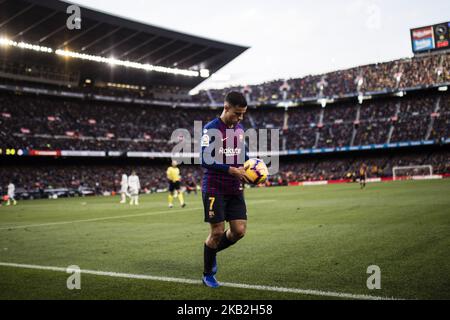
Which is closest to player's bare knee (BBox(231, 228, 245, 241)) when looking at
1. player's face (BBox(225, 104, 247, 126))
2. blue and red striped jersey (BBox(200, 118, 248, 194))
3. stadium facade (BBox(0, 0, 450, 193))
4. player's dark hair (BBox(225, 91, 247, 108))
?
blue and red striped jersey (BBox(200, 118, 248, 194))

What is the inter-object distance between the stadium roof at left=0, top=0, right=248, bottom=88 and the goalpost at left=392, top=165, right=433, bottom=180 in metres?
27.3

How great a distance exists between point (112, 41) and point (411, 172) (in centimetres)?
4105

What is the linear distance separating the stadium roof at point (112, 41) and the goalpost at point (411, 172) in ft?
89.7

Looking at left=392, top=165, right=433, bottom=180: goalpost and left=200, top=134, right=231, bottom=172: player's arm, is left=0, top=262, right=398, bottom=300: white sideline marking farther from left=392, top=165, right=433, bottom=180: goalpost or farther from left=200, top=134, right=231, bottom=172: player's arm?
left=392, top=165, right=433, bottom=180: goalpost

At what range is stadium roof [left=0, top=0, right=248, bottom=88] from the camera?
40625 mm

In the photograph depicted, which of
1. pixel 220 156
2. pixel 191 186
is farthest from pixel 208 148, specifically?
pixel 191 186

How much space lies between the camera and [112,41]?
159 ft

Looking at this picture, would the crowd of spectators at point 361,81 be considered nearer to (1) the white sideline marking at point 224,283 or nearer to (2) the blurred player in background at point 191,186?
(2) the blurred player in background at point 191,186

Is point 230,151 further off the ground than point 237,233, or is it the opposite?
point 230,151

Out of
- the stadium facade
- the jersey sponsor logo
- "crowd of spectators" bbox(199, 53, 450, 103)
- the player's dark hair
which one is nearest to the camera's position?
the player's dark hair

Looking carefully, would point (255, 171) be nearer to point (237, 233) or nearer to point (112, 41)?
point (237, 233)

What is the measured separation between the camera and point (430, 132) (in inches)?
2126

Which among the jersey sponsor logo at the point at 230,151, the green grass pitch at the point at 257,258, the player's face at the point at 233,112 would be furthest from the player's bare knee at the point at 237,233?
the player's face at the point at 233,112
